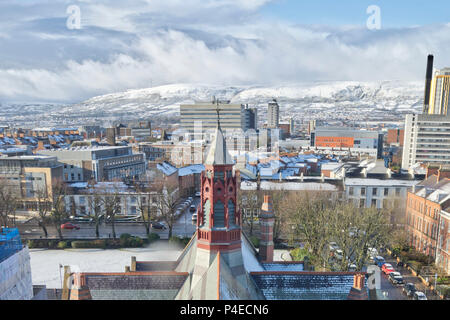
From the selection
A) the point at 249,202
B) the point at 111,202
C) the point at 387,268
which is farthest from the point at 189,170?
the point at 387,268

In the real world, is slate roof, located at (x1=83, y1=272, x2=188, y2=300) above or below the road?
above

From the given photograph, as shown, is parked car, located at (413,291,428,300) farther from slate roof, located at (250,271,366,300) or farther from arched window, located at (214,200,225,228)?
arched window, located at (214,200,225,228)

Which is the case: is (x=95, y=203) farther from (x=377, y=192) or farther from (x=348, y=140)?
(x=348, y=140)

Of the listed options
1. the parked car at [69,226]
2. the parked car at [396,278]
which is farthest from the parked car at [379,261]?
the parked car at [69,226]

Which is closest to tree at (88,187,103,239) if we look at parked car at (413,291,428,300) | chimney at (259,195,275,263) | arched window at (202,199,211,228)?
chimney at (259,195,275,263)

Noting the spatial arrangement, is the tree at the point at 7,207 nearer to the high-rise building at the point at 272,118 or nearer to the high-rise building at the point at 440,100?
the high-rise building at the point at 440,100
